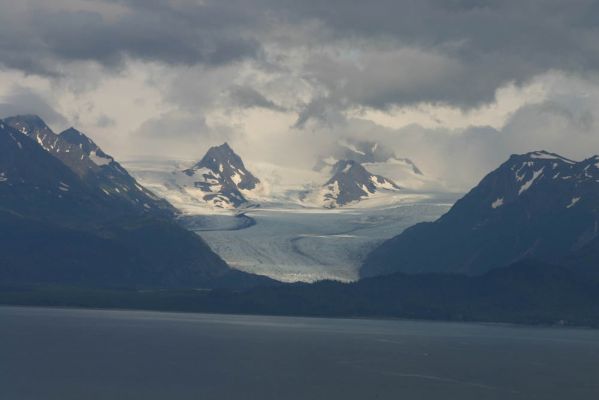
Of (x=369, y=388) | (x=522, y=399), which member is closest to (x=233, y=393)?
(x=369, y=388)

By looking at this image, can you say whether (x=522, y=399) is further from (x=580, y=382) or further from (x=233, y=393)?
(x=233, y=393)

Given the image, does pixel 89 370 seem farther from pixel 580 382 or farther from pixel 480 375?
pixel 580 382

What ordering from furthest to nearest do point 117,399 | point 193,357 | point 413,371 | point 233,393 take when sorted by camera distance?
1. point 193,357
2. point 413,371
3. point 233,393
4. point 117,399

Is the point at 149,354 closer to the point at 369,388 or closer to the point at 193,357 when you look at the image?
the point at 193,357

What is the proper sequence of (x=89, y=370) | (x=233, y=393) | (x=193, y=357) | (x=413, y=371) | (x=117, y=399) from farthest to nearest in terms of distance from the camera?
(x=193, y=357) → (x=413, y=371) → (x=89, y=370) → (x=233, y=393) → (x=117, y=399)


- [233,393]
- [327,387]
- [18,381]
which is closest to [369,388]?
[327,387]

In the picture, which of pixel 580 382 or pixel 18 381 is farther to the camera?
pixel 580 382

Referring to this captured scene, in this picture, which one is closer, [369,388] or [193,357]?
[369,388]

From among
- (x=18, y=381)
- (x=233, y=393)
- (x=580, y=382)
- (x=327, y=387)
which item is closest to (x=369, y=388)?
(x=327, y=387)

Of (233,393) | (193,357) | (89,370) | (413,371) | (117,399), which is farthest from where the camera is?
(193,357)
